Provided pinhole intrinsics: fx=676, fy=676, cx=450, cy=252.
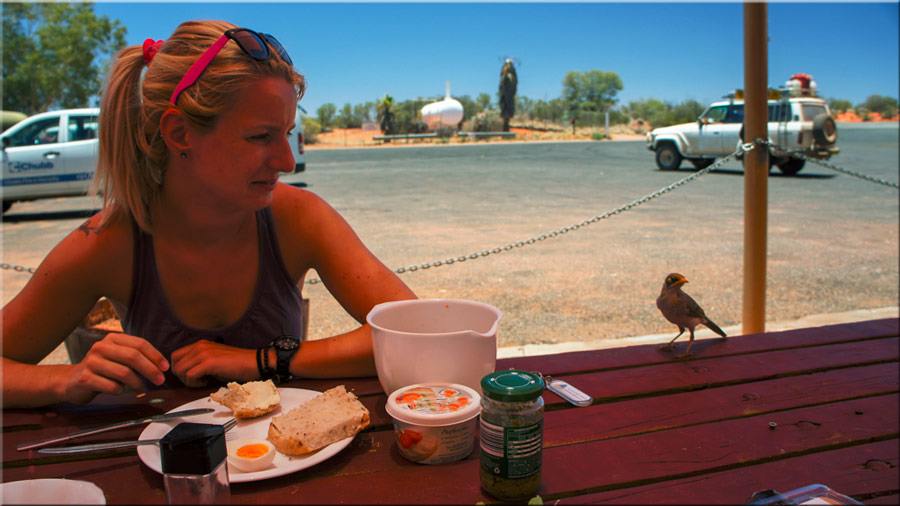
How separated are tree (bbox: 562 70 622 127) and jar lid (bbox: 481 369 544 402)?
140ft

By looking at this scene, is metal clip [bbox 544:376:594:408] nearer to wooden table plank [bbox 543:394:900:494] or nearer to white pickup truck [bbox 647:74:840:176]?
wooden table plank [bbox 543:394:900:494]

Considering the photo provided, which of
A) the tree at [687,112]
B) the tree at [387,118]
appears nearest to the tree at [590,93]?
the tree at [387,118]

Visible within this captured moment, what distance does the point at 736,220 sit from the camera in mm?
9578

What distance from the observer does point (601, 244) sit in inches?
314

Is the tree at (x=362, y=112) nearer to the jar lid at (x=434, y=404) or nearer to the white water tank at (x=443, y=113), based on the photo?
the white water tank at (x=443, y=113)

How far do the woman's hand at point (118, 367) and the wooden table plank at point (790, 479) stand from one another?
825 millimetres

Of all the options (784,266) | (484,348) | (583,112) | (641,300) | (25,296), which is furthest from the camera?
(583,112)

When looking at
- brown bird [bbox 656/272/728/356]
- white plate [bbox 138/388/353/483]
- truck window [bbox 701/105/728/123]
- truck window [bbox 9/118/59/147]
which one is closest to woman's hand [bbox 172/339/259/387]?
white plate [bbox 138/388/353/483]

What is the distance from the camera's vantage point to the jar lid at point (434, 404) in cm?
102

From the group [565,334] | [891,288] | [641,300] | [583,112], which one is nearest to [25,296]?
[565,334]

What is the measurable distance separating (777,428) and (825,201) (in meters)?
11.8

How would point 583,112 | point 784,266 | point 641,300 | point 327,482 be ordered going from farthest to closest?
point 583,112
point 784,266
point 641,300
point 327,482

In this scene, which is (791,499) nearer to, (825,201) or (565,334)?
(565,334)

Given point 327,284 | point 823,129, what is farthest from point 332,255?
point 823,129
